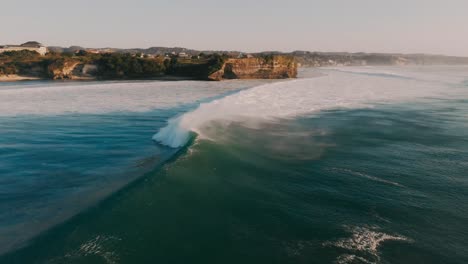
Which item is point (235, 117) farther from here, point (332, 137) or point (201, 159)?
point (201, 159)

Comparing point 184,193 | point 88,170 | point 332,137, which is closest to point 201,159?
point 184,193

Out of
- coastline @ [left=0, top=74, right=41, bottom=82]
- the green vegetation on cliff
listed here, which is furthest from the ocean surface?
coastline @ [left=0, top=74, right=41, bottom=82]

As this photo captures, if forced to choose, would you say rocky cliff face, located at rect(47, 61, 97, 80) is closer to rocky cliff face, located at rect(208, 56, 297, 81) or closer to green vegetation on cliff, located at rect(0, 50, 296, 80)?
green vegetation on cliff, located at rect(0, 50, 296, 80)

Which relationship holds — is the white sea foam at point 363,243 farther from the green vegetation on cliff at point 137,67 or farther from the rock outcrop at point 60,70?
the rock outcrop at point 60,70

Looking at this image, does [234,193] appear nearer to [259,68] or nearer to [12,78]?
[259,68]

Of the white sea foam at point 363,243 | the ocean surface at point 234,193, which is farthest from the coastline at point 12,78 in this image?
the white sea foam at point 363,243

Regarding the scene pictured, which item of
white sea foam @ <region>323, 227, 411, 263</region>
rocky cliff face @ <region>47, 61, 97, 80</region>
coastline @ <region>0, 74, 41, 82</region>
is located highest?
rocky cliff face @ <region>47, 61, 97, 80</region>

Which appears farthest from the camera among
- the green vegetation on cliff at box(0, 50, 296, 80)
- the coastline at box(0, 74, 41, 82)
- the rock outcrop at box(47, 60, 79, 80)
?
the green vegetation on cliff at box(0, 50, 296, 80)
